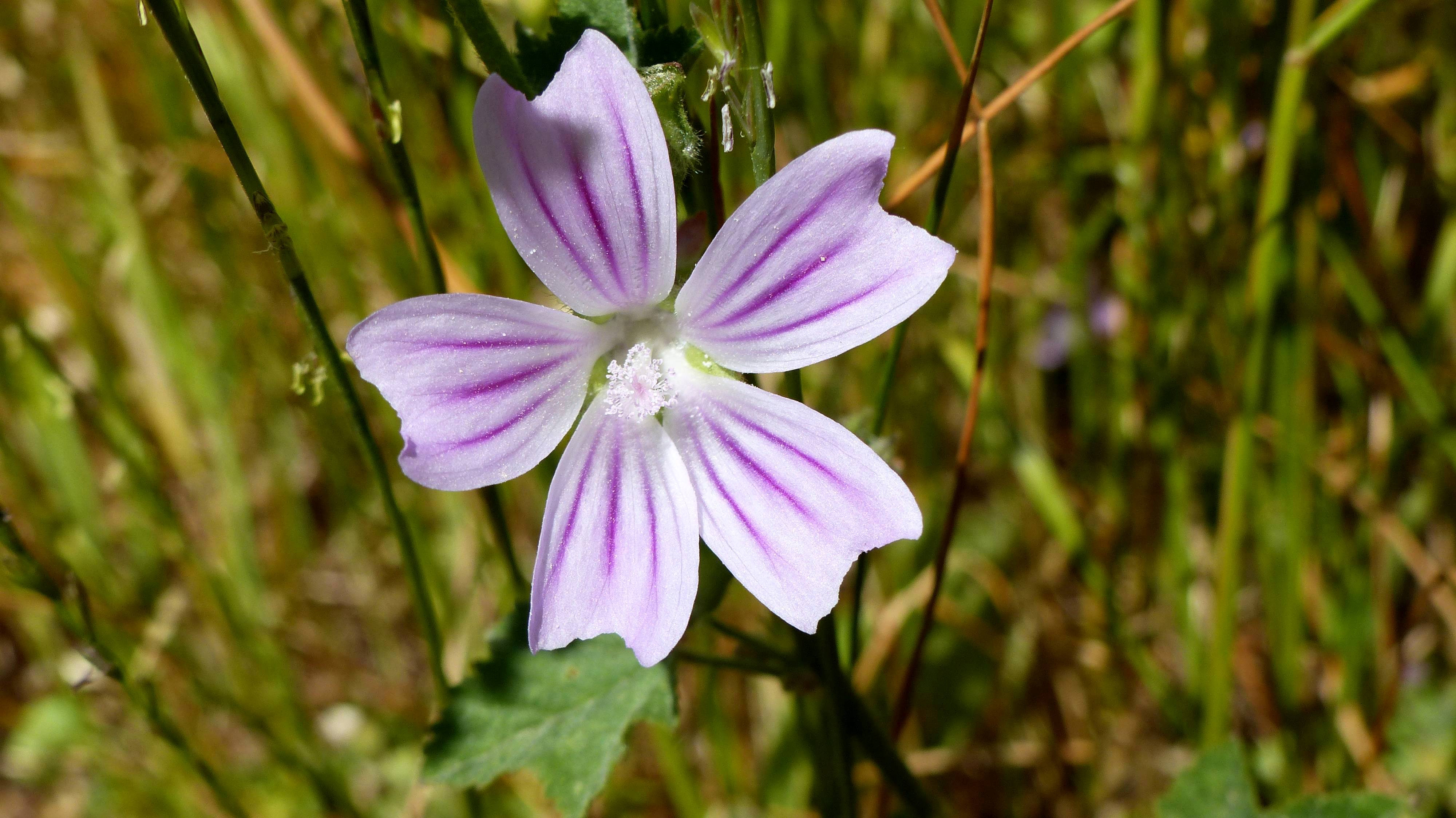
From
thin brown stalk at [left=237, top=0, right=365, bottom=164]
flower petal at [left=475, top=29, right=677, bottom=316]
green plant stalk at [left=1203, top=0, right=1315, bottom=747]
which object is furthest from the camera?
thin brown stalk at [left=237, top=0, right=365, bottom=164]

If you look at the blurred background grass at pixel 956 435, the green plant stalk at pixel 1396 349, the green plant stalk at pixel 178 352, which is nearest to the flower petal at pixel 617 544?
the blurred background grass at pixel 956 435

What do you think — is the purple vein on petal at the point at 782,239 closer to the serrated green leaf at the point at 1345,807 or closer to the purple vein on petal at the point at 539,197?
the purple vein on petal at the point at 539,197

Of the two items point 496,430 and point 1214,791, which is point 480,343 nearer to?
point 496,430

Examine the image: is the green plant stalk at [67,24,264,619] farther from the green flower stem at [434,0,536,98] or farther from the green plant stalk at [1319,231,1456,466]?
the green plant stalk at [1319,231,1456,466]

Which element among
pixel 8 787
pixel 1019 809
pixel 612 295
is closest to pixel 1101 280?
pixel 1019 809

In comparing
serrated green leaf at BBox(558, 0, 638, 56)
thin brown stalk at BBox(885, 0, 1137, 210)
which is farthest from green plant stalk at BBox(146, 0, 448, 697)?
thin brown stalk at BBox(885, 0, 1137, 210)

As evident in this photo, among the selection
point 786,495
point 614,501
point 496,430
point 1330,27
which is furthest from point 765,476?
point 1330,27
